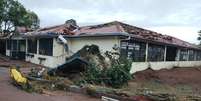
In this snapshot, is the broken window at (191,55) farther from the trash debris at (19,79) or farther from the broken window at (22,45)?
the trash debris at (19,79)

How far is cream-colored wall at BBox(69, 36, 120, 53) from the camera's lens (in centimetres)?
1869

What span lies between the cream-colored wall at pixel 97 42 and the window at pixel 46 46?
5.79ft

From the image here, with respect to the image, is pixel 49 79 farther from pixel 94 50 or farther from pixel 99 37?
pixel 99 37

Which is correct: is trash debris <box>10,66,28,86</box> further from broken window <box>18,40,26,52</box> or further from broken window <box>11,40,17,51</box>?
broken window <box>11,40,17,51</box>

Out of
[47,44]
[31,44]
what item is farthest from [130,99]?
[31,44]

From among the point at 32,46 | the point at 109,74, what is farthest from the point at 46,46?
the point at 109,74

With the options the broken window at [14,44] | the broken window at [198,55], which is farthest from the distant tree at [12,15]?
the broken window at [198,55]

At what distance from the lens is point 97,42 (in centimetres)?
1980

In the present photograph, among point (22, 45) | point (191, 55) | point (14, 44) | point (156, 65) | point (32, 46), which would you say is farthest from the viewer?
point (191, 55)

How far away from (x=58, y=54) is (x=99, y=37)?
4.39 metres

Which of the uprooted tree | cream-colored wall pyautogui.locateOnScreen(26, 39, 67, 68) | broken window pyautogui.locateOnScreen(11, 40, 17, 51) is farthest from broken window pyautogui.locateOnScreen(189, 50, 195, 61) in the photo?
broken window pyautogui.locateOnScreen(11, 40, 17, 51)

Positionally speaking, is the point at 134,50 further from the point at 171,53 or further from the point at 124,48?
the point at 171,53

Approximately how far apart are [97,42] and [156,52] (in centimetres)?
548

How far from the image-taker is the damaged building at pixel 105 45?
19.0 m
